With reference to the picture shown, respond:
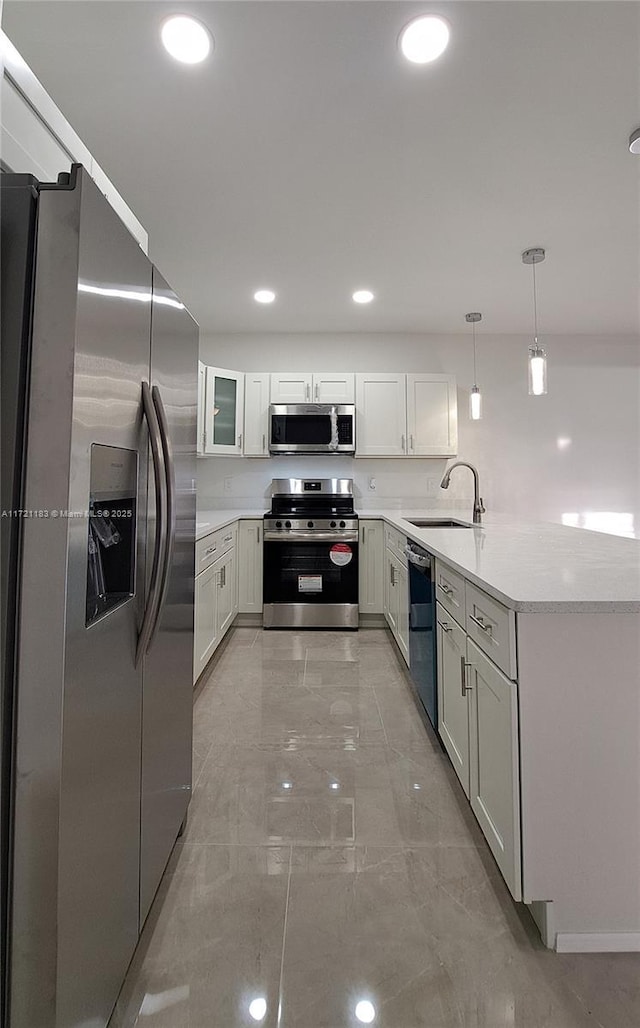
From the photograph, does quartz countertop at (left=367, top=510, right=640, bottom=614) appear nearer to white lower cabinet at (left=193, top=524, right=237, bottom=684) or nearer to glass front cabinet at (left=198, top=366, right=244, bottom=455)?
white lower cabinet at (left=193, top=524, right=237, bottom=684)

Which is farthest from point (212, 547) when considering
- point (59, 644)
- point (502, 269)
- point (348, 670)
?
point (502, 269)

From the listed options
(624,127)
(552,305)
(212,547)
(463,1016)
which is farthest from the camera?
(552,305)

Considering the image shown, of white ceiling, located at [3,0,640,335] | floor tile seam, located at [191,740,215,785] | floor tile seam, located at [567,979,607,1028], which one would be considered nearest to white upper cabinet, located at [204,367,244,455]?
white ceiling, located at [3,0,640,335]

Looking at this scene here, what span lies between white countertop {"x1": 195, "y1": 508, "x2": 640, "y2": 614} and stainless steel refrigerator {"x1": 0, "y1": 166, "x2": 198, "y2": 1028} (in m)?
0.95

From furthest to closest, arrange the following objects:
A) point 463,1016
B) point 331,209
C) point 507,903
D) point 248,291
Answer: point 248,291
point 331,209
point 507,903
point 463,1016

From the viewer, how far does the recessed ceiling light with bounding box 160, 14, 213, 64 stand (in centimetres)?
151

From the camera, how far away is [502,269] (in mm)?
3232

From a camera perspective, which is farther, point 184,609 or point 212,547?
point 212,547

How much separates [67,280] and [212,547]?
2.23m

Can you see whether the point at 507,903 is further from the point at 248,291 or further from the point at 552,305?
the point at 552,305

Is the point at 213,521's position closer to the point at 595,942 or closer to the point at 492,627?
the point at 492,627

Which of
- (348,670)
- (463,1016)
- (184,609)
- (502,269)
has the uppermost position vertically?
(502,269)

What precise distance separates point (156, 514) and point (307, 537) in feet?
9.29

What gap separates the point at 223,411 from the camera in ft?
13.6
